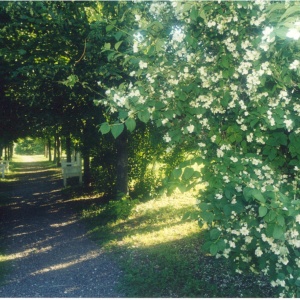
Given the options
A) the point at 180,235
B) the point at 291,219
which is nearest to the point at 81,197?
the point at 180,235

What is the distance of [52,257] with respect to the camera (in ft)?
24.9

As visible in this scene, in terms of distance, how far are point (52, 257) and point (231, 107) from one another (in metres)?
5.77

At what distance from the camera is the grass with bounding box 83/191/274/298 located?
549cm

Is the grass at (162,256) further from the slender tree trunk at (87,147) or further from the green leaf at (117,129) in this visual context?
the green leaf at (117,129)

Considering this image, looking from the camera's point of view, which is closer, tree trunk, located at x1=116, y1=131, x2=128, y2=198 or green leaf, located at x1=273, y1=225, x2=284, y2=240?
green leaf, located at x1=273, y1=225, x2=284, y2=240

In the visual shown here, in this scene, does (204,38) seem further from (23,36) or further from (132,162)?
(132,162)

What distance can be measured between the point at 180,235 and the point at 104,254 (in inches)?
80.0

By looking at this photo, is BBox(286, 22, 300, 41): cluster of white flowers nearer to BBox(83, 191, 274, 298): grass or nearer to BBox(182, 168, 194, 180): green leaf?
BBox(182, 168, 194, 180): green leaf

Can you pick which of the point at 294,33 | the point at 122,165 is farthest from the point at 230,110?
the point at 122,165

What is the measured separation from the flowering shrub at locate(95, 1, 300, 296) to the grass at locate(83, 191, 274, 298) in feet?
6.85

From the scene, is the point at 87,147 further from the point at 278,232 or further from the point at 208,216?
the point at 278,232

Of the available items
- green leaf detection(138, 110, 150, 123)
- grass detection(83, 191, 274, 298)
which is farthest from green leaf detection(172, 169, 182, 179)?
grass detection(83, 191, 274, 298)

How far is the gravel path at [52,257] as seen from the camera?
5854mm

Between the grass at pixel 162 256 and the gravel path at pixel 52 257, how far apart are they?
354mm
